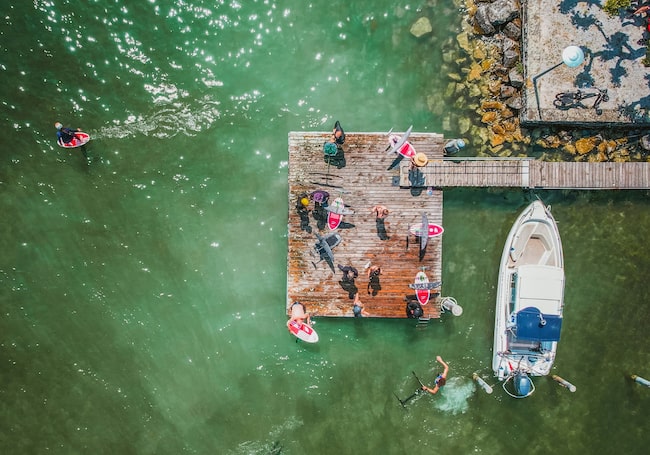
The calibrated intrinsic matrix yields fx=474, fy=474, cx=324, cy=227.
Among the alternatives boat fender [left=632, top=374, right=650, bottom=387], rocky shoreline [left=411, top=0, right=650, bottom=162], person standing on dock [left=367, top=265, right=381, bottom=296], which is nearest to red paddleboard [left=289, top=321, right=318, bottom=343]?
person standing on dock [left=367, top=265, right=381, bottom=296]

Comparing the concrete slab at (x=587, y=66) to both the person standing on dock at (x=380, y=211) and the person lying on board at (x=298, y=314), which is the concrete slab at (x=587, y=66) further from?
the person lying on board at (x=298, y=314)

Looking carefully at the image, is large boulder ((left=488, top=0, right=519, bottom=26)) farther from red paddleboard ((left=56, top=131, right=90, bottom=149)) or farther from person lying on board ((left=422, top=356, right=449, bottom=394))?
red paddleboard ((left=56, top=131, right=90, bottom=149))

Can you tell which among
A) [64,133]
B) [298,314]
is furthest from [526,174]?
[64,133]

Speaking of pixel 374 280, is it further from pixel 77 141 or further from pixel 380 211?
pixel 77 141

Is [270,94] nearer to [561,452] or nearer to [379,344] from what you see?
[379,344]

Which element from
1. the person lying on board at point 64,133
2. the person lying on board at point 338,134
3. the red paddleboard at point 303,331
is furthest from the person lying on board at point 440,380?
the person lying on board at point 64,133

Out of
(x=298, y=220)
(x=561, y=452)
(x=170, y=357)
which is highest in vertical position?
(x=298, y=220)

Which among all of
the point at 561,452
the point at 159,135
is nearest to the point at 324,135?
the point at 159,135
